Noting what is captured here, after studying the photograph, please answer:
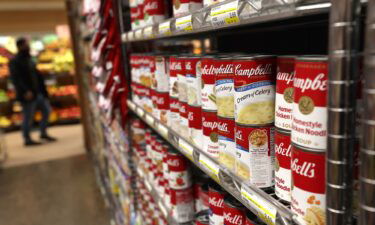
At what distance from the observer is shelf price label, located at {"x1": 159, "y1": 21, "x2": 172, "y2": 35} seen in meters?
1.12

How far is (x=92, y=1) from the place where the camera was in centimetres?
238

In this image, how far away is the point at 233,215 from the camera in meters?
0.93

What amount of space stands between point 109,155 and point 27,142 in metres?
3.69

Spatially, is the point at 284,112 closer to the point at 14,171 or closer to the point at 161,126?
the point at 161,126

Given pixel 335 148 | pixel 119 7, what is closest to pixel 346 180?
pixel 335 148

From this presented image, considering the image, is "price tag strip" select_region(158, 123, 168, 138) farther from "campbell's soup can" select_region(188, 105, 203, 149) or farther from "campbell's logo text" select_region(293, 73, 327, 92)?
"campbell's logo text" select_region(293, 73, 327, 92)

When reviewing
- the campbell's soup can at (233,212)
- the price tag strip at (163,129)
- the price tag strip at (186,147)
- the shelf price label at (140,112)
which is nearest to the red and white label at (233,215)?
the campbell's soup can at (233,212)

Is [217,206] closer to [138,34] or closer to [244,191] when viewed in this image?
[244,191]

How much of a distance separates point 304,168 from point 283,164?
117 mm

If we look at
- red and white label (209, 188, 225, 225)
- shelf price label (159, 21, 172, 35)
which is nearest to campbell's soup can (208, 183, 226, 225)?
red and white label (209, 188, 225, 225)

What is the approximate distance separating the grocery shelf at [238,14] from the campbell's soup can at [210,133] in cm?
25

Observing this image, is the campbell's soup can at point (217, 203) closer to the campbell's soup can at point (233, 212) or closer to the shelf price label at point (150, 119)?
the campbell's soup can at point (233, 212)

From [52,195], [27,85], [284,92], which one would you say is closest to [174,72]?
[284,92]

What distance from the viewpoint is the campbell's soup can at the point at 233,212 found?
2.99 ft
